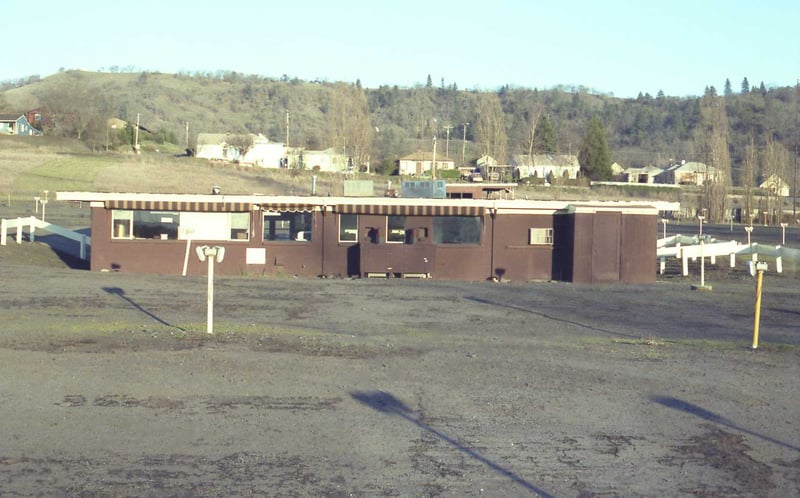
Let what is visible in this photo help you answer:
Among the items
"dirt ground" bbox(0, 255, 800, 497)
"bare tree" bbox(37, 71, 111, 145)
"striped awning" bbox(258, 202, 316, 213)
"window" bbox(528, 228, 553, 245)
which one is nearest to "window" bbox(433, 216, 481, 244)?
"window" bbox(528, 228, 553, 245)

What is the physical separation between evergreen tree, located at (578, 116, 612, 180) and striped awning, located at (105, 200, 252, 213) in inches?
3082

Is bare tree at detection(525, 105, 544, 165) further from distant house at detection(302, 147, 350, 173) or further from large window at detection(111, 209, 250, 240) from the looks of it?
large window at detection(111, 209, 250, 240)

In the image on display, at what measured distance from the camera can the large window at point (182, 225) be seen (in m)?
31.5

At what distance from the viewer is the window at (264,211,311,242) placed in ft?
104

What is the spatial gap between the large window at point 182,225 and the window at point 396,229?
4.72 metres

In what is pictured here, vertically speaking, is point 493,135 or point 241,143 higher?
point 493,135

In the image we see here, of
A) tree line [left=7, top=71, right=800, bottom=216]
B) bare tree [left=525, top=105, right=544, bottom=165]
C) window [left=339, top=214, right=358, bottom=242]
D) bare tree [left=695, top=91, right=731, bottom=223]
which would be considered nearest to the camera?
window [left=339, top=214, right=358, bottom=242]

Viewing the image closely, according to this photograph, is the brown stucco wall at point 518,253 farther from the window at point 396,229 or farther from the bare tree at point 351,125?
the bare tree at point 351,125

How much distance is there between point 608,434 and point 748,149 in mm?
77125

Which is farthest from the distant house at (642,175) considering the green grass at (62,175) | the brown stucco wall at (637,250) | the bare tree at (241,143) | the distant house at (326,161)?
the brown stucco wall at (637,250)

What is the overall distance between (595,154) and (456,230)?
76632mm

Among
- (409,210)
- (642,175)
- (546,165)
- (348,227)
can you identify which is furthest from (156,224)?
(642,175)

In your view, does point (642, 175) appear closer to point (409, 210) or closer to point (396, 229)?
point (396, 229)

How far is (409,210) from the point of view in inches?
1252
